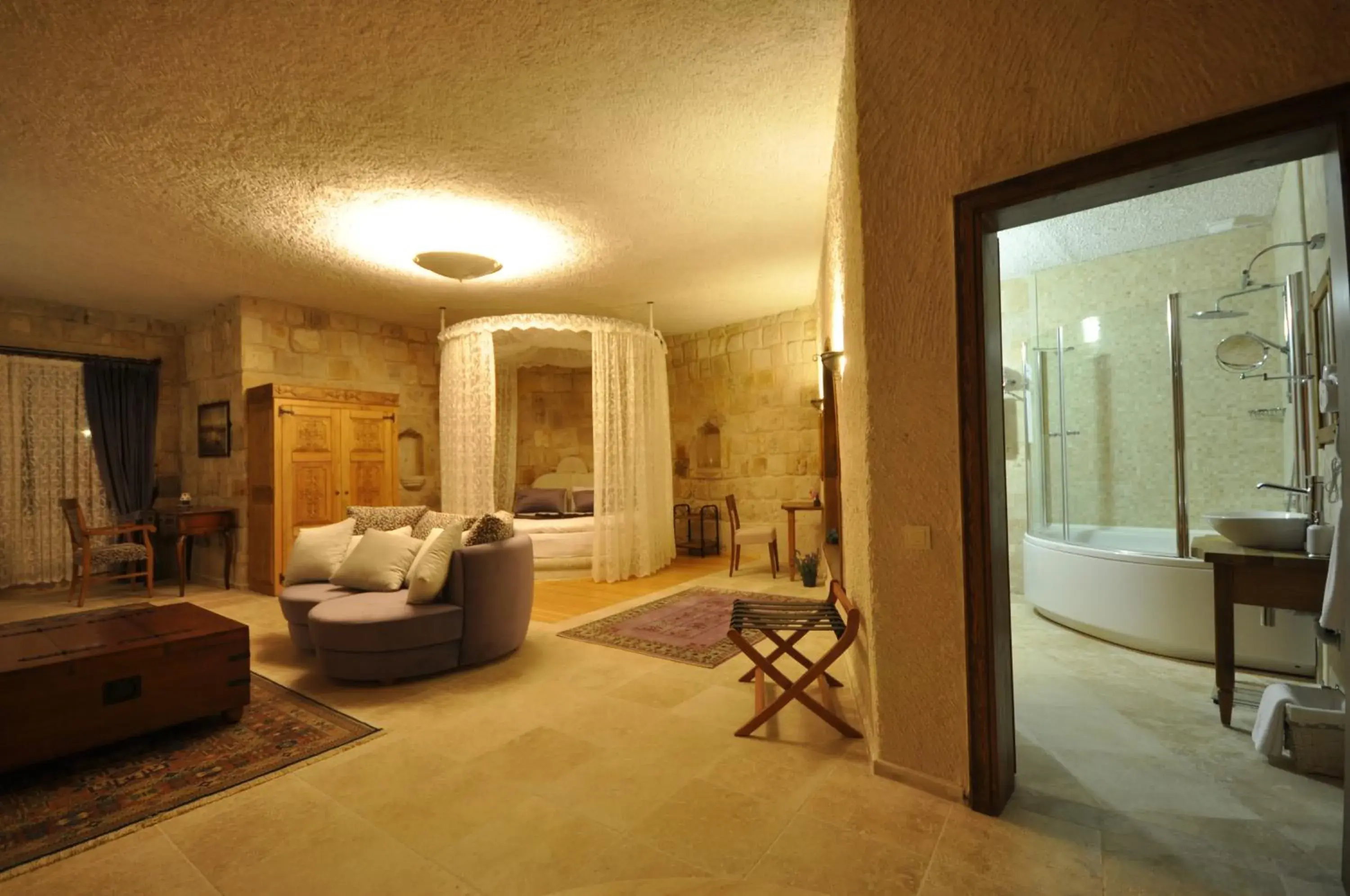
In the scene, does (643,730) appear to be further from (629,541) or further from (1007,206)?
(629,541)

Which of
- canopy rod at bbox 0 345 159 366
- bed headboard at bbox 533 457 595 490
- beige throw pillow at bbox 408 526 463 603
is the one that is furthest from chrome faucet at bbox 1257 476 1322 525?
canopy rod at bbox 0 345 159 366

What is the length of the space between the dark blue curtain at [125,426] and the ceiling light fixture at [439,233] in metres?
A: 3.54

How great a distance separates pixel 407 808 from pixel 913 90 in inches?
121

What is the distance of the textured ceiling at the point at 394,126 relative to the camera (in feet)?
7.78

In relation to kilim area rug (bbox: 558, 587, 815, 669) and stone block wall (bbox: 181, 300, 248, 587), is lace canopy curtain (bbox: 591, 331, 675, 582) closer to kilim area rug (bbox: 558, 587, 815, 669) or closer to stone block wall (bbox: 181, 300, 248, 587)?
kilim area rug (bbox: 558, 587, 815, 669)

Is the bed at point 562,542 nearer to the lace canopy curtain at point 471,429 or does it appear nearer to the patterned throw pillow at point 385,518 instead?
the lace canopy curtain at point 471,429

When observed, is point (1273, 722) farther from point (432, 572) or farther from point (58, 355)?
point (58, 355)

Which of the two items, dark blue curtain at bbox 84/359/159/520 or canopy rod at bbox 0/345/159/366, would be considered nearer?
canopy rod at bbox 0/345/159/366

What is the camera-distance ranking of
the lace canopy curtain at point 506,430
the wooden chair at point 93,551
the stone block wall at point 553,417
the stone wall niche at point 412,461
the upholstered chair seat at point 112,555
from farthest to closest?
the stone block wall at point 553,417 < the lace canopy curtain at point 506,430 < the stone wall niche at point 412,461 < the upholstered chair seat at point 112,555 < the wooden chair at point 93,551

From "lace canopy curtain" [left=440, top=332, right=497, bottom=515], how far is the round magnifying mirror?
18.5ft

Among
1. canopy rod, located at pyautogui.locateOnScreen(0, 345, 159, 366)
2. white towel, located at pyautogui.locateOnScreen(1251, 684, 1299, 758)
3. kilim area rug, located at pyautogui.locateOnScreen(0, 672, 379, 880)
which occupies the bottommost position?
kilim area rug, located at pyautogui.locateOnScreen(0, 672, 379, 880)

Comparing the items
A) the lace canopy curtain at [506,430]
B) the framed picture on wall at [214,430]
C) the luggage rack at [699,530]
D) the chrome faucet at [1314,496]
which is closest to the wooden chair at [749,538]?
the luggage rack at [699,530]

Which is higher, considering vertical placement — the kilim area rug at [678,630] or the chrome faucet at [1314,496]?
the chrome faucet at [1314,496]

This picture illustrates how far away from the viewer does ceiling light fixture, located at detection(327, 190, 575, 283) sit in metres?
3.96
